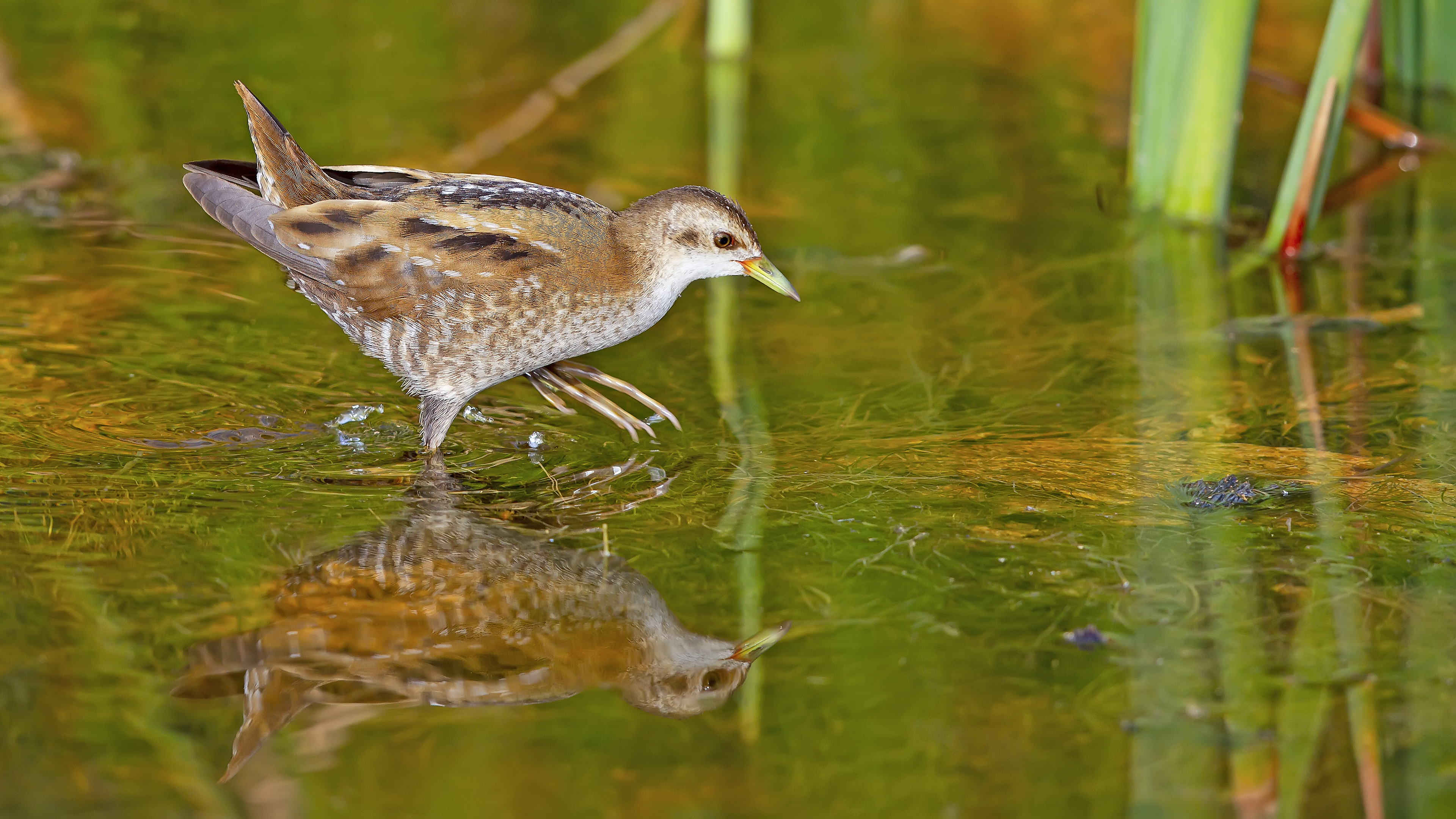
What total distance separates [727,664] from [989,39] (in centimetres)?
604

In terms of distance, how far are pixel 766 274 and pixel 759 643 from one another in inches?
55.2

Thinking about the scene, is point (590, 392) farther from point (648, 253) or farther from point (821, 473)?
point (821, 473)

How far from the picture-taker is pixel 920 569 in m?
3.54

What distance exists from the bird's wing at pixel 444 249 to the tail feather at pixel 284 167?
0.11 m

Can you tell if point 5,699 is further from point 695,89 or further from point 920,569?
point 695,89

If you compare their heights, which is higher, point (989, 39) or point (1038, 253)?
point (989, 39)

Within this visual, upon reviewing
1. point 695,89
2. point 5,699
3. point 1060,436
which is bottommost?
point 5,699

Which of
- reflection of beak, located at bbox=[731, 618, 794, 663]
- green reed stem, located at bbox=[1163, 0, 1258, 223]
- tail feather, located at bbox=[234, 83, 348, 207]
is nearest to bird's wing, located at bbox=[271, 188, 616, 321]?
tail feather, located at bbox=[234, 83, 348, 207]

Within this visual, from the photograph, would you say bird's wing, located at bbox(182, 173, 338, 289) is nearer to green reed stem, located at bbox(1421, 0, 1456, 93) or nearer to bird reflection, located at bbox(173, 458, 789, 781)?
bird reflection, located at bbox(173, 458, 789, 781)

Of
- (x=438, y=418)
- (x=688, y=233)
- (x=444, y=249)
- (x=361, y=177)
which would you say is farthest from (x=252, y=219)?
(x=688, y=233)

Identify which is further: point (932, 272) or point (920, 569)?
point (932, 272)

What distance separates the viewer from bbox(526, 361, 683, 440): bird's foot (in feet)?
14.0

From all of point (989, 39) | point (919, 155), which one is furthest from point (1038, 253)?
point (989, 39)

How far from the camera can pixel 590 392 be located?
4.35 m
